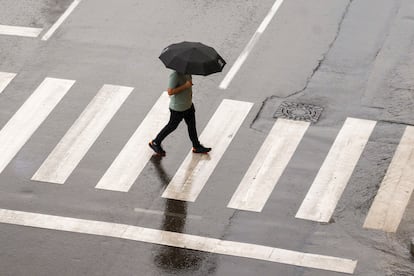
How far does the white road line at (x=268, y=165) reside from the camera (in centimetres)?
1598

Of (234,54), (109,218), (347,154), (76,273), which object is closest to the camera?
(76,273)

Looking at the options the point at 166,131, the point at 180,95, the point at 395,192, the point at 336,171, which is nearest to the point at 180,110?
the point at 180,95

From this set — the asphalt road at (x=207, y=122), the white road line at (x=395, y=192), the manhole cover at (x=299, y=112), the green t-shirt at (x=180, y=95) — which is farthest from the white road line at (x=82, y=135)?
the white road line at (x=395, y=192)

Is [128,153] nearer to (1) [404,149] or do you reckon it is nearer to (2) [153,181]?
(2) [153,181]

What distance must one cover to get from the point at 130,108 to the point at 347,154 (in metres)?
3.86

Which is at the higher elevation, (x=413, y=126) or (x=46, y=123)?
(x=46, y=123)

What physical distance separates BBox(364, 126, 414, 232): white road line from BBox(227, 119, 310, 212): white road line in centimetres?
157

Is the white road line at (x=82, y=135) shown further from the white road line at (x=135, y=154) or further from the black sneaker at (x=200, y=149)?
the black sneaker at (x=200, y=149)

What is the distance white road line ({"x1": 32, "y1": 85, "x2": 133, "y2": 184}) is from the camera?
55.0ft

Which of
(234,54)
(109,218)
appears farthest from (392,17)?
(109,218)

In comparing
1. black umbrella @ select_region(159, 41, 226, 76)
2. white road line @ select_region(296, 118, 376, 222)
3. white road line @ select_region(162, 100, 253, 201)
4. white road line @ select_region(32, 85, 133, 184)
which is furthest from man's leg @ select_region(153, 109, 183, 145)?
white road line @ select_region(296, 118, 376, 222)

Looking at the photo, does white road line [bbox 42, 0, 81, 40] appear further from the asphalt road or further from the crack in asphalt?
the crack in asphalt

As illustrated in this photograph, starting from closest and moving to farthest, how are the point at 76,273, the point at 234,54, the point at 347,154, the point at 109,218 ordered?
1. the point at 76,273
2. the point at 109,218
3. the point at 347,154
4. the point at 234,54

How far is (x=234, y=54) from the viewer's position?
20.0 meters
